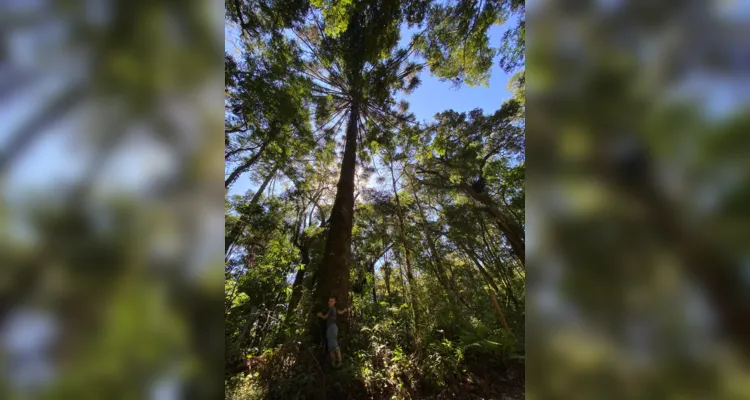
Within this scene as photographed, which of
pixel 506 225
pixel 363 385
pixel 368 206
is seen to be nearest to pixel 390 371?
pixel 363 385

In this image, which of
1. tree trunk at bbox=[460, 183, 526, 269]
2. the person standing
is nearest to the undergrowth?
the person standing

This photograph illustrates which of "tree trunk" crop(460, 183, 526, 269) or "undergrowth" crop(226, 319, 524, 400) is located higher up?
"tree trunk" crop(460, 183, 526, 269)

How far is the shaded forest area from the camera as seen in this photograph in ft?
12.9
